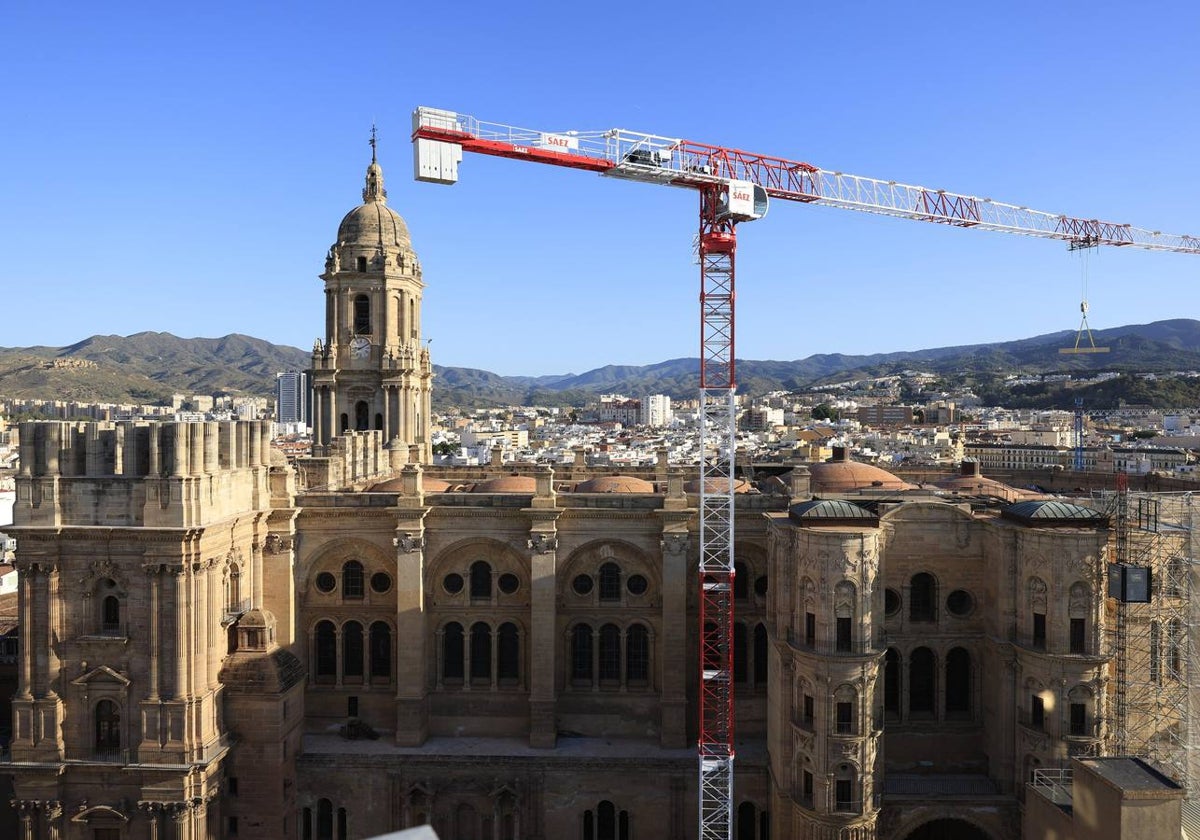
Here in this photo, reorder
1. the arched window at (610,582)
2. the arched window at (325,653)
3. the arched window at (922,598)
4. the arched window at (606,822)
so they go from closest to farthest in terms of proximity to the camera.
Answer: the arched window at (922,598)
the arched window at (606,822)
the arched window at (610,582)
the arched window at (325,653)

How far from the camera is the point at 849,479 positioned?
3844cm

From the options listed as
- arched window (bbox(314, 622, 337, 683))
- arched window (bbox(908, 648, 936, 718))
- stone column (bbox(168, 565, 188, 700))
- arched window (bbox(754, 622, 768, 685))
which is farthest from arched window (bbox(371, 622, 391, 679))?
arched window (bbox(908, 648, 936, 718))

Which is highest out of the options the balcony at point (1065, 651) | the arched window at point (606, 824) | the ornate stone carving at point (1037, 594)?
the ornate stone carving at point (1037, 594)

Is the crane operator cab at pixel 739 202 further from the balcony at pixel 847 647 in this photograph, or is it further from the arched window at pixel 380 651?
the arched window at pixel 380 651

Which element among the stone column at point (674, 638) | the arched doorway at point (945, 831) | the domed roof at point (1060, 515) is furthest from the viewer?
the stone column at point (674, 638)

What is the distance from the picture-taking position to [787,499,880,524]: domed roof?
29812mm

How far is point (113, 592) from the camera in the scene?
29734 mm

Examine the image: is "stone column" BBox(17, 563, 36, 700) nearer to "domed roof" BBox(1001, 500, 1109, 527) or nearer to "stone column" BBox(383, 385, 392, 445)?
"stone column" BBox(383, 385, 392, 445)

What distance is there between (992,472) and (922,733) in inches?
876

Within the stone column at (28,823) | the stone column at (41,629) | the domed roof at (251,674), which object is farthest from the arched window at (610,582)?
the stone column at (28,823)

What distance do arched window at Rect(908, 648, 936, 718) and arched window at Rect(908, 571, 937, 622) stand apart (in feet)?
4.47

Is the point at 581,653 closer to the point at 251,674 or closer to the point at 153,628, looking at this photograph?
the point at 251,674

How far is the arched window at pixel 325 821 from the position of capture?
33969 mm

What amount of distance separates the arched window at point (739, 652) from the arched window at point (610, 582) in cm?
517
